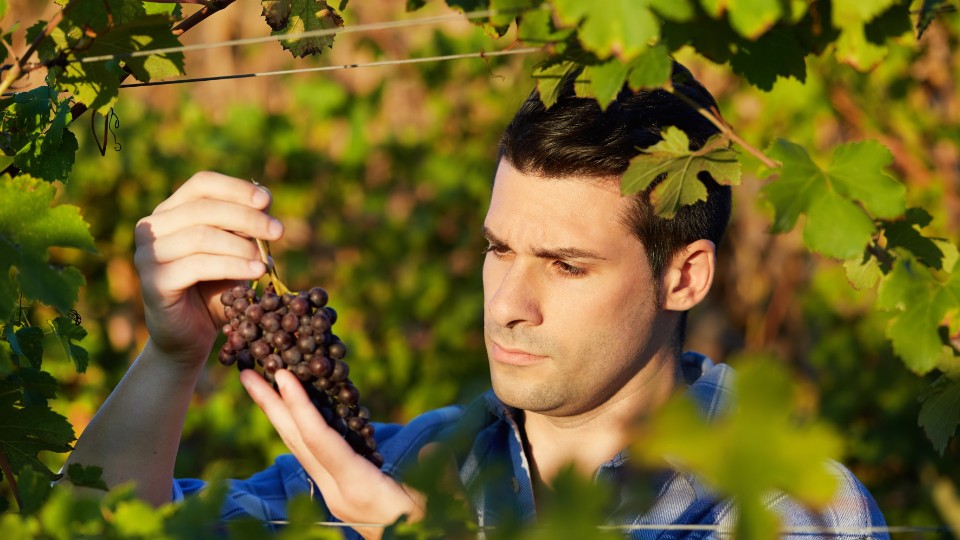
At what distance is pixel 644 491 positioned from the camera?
2.64 ft

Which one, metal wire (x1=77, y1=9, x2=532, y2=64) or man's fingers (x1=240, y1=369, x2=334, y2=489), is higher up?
→ metal wire (x1=77, y1=9, x2=532, y2=64)

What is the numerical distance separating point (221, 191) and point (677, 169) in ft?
2.16

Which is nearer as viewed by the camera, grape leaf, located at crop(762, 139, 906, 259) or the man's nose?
grape leaf, located at crop(762, 139, 906, 259)

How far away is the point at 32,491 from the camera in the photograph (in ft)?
3.39

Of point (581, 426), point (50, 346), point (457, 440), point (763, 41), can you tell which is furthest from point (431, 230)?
point (457, 440)

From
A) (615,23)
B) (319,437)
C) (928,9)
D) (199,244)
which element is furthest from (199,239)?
(928,9)

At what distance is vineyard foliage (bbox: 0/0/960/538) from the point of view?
1046 mm

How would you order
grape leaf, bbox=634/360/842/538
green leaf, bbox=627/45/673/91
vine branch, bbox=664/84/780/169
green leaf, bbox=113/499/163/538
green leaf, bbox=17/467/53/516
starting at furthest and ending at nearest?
vine branch, bbox=664/84/780/169, green leaf, bbox=627/45/673/91, green leaf, bbox=17/467/53/516, green leaf, bbox=113/499/163/538, grape leaf, bbox=634/360/842/538

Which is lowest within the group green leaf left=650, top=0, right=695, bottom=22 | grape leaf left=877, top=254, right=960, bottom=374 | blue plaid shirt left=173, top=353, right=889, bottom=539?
blue plaid shirt left=173, top=353, right=889, bottom=539

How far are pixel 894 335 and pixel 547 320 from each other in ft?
2.14

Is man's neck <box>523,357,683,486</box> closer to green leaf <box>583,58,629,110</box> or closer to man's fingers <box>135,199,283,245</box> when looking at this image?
man's fingers <box>135,199,283,245</box>

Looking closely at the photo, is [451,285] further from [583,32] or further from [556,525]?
[556,525]

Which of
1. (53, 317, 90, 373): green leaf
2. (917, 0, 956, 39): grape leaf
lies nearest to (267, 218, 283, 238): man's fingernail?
(53, 317, 90, 373): green leaf

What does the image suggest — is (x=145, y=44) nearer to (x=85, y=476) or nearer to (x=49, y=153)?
(x=49, y=153)
